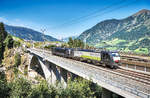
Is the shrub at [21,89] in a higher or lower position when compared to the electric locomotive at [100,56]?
lower

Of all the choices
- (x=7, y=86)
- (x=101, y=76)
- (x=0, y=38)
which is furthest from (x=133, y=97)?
(x=0, y=38)

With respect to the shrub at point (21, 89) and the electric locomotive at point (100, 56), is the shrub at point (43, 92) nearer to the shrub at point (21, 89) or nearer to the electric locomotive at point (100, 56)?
the shrub at point (21, 89)

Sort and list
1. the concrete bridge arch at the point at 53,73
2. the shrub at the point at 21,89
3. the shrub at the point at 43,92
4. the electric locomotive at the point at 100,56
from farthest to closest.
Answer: the concrete bridge arch at the point at 53,73
the electric locomotive at the point at 100,56
the shrub at the point at 43,92
the shrub at the point at 21,89

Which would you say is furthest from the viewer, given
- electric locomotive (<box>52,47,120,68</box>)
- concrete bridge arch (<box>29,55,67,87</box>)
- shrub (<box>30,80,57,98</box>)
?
concrete bridge arch (<box>29,55,67,87</box>)

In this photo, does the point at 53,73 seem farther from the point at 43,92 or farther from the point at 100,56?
the point at 43,92

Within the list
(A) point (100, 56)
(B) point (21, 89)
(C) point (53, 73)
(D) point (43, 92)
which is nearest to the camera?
(B) point (21, 89)

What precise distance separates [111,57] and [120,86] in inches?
399

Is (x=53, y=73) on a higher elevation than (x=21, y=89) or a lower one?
lower

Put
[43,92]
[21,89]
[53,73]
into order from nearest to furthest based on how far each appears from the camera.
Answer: [21,89]
[43,92]
[53,73]

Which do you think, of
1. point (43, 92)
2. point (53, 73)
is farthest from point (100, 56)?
point (53, 73)

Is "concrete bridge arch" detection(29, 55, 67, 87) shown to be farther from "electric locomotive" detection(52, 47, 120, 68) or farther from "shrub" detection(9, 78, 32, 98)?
"electric locomotive" detection(52, 47, 120, 68)

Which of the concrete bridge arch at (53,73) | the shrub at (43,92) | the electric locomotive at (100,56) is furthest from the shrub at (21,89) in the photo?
the electric locomotive at (100,56)

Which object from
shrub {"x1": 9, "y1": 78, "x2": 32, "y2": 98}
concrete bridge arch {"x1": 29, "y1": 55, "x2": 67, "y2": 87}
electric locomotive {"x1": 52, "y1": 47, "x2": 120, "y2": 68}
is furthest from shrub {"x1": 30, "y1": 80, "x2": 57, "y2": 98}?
electric locomotive {"x1": 52, "y1": 47, "x2": 120, "y2": 68}

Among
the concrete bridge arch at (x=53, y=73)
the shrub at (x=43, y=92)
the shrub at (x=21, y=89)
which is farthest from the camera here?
the concrete bridge arch at (x=53, y=73)
